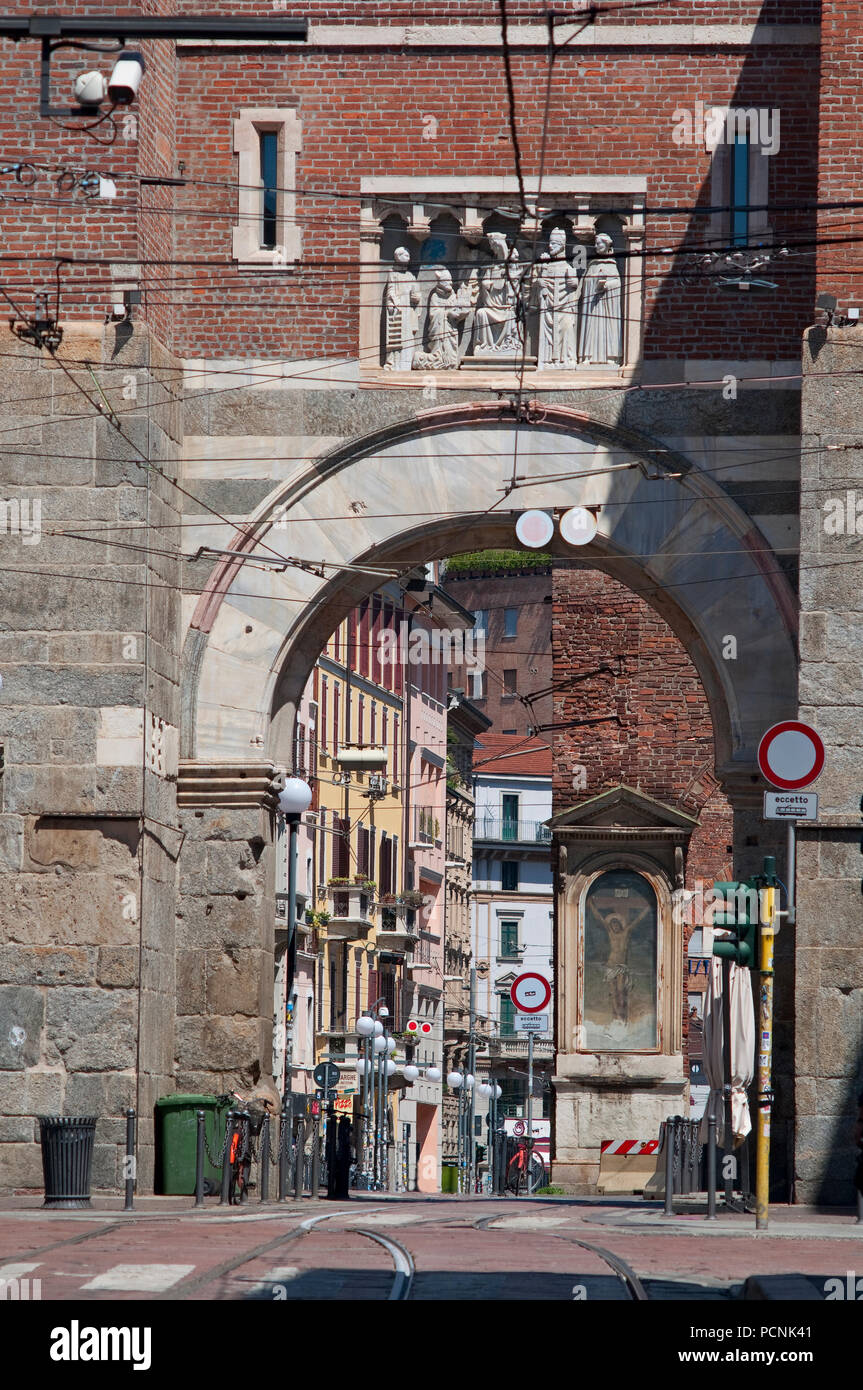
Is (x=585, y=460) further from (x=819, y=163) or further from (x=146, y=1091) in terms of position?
(x=146, y=1091)

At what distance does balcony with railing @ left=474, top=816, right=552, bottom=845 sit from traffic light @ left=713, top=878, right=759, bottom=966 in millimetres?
80492

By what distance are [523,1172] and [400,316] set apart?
2311 centimetres

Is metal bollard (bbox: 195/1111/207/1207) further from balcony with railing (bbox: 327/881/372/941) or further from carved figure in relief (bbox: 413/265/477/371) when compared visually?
balcony with railing (bbox: 327/881/372/941)

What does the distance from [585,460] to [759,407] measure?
5.31ft

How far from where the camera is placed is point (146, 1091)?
20625 mm

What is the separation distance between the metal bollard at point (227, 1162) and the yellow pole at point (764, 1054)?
4.69 m

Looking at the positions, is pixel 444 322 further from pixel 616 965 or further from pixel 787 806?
pixel 616 965

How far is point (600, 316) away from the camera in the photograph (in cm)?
2220

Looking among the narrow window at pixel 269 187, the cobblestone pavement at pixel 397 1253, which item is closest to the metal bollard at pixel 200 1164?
the cobblestone pavement at pixel 397 1253

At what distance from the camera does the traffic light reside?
57.1 feet

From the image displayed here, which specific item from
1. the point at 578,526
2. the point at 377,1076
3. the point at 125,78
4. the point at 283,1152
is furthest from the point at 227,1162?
the point at 377,1076

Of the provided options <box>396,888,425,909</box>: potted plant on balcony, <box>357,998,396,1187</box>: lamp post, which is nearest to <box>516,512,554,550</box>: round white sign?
<box>357,998,396,1187</box>: lamp post

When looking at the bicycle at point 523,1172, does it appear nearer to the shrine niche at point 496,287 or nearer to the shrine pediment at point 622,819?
the shrine pediment at point 622,819

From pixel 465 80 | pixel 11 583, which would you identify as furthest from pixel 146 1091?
pixel 465 80
